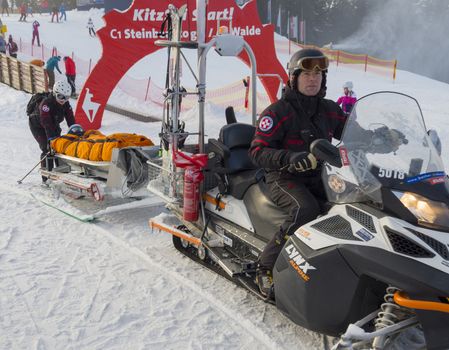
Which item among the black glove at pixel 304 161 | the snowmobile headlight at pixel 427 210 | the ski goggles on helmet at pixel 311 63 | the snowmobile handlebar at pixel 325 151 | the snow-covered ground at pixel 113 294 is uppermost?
the ski goggles on helmet at pixel 311 63

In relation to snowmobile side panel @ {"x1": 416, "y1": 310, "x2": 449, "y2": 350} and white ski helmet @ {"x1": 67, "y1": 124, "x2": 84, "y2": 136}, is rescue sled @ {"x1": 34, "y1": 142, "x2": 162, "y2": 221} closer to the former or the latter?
white ski helmet @ {"x1": 67, "y1": 124, "x2": 84, "y2": 136}

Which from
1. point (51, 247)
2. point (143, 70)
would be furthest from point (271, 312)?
point (143, 70)

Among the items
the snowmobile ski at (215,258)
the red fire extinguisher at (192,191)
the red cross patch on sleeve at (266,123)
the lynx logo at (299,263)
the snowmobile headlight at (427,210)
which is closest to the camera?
the snowmobile headlight at (427,210)

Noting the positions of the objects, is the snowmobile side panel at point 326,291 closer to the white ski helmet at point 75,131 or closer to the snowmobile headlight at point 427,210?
the snowmobile headlight at point 427,210

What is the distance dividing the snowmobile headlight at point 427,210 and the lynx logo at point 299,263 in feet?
1.92

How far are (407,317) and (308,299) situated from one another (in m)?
0.50

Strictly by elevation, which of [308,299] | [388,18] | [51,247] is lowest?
[51,247]

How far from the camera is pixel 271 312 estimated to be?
3436 mm

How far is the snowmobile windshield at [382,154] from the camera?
99.4 inches

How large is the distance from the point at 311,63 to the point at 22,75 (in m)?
15.2

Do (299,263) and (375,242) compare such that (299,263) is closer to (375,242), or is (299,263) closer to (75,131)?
(375,242)

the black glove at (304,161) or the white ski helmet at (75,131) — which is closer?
the black glove at (304,161)

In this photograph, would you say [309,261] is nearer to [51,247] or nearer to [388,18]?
[51,247]

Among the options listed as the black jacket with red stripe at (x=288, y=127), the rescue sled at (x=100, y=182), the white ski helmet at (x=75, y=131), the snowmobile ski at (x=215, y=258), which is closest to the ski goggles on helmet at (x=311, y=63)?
the black jacket with red stripe at (x=288, y=127)
